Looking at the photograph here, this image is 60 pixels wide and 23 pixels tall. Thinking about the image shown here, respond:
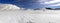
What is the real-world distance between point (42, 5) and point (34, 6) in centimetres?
16

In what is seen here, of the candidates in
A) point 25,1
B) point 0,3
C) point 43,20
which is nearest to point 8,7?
point 0,3

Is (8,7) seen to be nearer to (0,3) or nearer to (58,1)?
(0,3)

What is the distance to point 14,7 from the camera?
184cm

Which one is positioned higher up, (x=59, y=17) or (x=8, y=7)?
(x=59, y=17)

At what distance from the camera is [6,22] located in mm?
1041

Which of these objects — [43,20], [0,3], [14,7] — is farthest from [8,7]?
[43,20]

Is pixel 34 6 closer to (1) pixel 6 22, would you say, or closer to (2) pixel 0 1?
(2) pixel 0 1

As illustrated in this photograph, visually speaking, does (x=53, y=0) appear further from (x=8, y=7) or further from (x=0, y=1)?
(x=0, y=1)

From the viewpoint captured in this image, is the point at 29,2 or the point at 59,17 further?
the point at 29,2

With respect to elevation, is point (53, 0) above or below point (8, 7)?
above

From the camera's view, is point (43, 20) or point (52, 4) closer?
point (43, 20)

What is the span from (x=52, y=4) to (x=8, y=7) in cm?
88

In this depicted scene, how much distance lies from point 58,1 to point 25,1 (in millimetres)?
673

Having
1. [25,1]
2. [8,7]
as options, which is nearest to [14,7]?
[8,7]
